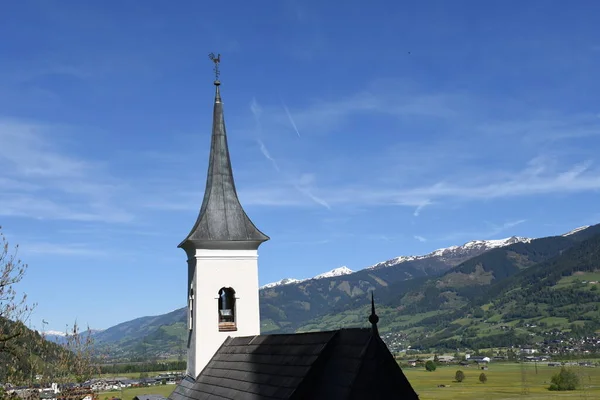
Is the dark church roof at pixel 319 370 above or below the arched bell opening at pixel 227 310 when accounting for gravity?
below

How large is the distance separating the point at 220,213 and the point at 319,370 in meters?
11.4

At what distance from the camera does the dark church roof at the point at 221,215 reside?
2212cm

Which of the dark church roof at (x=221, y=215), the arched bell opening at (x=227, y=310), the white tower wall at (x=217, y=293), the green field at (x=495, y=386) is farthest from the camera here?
the green field at (x=495, y=386)

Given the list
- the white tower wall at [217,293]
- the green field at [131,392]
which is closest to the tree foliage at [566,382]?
the green field at [131,392]

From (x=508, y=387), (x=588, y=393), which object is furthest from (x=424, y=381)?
(x=588, y=393)

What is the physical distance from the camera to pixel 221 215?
22719 millimetres

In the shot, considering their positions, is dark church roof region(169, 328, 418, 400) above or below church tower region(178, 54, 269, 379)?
below

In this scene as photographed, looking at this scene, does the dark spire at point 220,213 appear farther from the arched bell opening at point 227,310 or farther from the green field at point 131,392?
the green field at point 131,392

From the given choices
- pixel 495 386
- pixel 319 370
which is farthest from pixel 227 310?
pixel 495 386

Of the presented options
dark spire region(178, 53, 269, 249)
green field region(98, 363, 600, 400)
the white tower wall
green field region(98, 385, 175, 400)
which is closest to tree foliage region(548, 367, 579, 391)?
green field region(98, 363, 600, 400)

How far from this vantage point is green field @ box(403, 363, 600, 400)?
388 feet

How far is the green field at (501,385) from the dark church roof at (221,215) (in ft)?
331

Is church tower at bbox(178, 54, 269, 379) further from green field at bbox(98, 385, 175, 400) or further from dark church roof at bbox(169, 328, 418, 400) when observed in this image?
green field at bbox(98, 385, 175, 400)

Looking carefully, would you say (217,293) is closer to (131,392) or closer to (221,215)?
(221,215)
